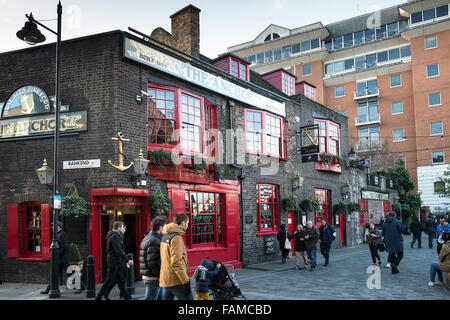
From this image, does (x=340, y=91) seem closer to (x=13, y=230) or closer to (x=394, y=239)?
(x=394, y=239)

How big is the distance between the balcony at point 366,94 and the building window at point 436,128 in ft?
23.0

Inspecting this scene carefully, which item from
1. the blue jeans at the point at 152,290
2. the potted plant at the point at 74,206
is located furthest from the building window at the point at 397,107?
the blue jeans at the point at 152,290

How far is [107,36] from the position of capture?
1172cm

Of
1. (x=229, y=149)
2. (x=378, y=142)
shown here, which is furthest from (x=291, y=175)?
(x=378, y=142)

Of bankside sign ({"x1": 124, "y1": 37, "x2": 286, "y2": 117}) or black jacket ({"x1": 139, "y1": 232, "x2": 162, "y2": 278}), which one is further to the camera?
bankside sign ({"x1": 124, "y1": 37, "x2": 286, "y2": 117})

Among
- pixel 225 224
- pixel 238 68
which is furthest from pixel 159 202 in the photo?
pixel 238 68

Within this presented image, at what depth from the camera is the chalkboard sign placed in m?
16.7

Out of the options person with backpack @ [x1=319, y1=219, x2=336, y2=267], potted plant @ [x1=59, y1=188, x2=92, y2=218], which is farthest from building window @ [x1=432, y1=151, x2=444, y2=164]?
potted plant @ [x1=59, y1=188, x2=92, y2=218]

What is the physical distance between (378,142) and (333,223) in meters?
24.5

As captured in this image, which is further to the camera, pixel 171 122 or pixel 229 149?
pixel 229 149

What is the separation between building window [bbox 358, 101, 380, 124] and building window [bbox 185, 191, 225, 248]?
118ft

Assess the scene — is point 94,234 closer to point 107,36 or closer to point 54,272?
point 54,272

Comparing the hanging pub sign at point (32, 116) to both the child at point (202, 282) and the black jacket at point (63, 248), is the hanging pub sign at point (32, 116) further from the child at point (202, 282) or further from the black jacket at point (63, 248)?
the child at point (202, 282)

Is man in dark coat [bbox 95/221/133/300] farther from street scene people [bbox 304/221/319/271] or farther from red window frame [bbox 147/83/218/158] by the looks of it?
street scene people [bbox 304/221/319/271]
